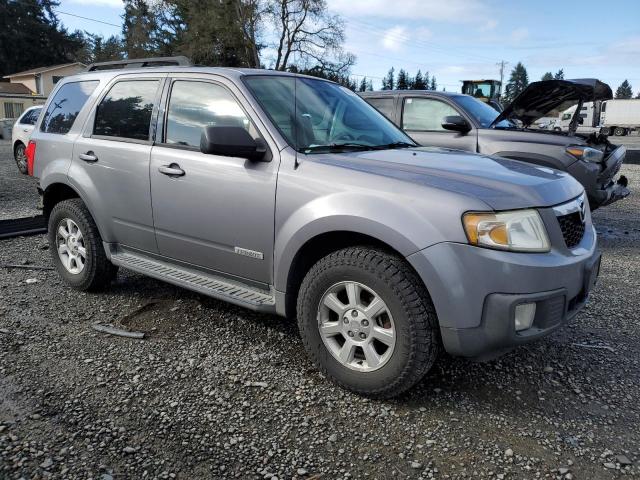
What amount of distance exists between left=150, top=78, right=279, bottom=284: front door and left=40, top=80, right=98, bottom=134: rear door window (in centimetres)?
117

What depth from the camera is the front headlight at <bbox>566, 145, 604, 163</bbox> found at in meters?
6.47

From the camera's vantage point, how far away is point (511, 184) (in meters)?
2.77

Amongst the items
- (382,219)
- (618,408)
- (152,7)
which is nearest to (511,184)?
(382,219)

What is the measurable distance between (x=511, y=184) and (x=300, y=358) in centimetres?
169

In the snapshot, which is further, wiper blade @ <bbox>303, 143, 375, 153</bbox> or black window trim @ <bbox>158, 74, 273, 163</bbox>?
black window trim @ <bbox>158, 74, 273, 163</bbox>

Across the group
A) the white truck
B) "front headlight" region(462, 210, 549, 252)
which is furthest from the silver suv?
the white truck

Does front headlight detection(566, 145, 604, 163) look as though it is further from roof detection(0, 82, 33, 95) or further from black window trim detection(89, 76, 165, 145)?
roof detection(0, 82, 33, 95)

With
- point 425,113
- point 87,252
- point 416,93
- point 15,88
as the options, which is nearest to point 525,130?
point 425,113

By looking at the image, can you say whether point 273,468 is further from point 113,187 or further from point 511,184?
point 113,187

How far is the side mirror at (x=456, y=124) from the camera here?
699 centimetres

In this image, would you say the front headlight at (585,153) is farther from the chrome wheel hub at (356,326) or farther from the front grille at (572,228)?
the chrome wheel hub at (356,326)

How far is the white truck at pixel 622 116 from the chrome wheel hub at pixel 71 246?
47.9m

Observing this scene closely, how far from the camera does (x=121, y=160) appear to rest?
399 centimetres

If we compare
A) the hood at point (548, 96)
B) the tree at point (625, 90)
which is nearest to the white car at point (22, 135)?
the hood at point (548, 96)
